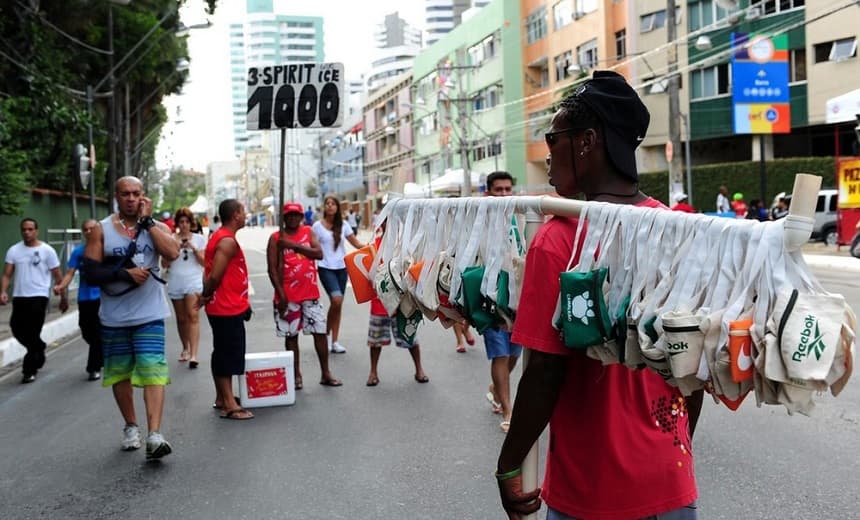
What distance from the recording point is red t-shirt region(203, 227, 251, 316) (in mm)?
7375

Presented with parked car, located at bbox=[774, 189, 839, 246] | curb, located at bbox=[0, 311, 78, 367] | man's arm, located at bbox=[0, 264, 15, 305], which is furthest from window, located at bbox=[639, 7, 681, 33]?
man's arm, located at bbox=[0, 264, 15, 305]

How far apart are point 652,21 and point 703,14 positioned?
2786mm

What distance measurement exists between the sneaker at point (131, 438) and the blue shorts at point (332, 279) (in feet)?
12.0

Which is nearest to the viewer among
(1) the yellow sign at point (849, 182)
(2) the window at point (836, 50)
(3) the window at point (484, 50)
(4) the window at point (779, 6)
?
(1) the yellow sign at point (849, 182)

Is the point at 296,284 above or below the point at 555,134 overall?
below

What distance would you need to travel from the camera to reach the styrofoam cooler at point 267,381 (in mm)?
7559

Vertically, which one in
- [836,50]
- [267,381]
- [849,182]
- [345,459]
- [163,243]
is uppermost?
[836,50]

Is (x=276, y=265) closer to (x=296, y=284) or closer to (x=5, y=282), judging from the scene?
(x=296, y=284)

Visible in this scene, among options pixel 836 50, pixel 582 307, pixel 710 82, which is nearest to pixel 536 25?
pixel 710 82

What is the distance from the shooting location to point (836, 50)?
3512cm

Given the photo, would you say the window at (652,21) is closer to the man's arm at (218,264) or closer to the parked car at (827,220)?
the parked car at (827,220)

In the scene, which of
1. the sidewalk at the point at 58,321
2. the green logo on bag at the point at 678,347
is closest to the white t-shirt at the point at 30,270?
the sidewalk at the point at 58,321

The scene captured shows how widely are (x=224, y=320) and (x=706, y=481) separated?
4102mm

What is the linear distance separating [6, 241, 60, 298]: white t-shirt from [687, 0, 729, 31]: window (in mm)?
34697
